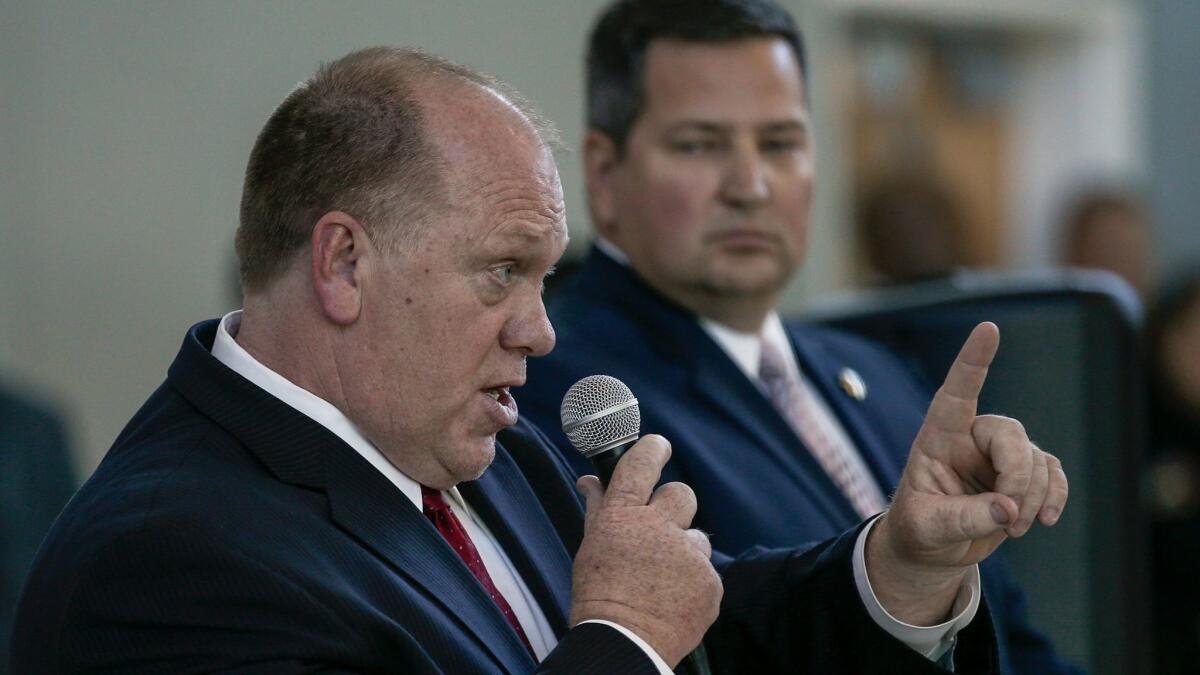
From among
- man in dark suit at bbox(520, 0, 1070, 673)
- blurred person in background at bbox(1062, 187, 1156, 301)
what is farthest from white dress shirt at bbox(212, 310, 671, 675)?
blurred person in background at bbox(1062, 187, 1156, 301)

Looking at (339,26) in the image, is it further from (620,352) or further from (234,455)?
(234,455)

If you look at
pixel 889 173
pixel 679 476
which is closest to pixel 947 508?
pixel 679 476

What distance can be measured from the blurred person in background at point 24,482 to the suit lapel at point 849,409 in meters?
1.69

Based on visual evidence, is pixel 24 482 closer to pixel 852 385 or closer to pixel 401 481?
pixel 852 385

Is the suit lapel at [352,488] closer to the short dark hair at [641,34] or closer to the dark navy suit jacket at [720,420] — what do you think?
the dark navy suit jacket at [720,420]

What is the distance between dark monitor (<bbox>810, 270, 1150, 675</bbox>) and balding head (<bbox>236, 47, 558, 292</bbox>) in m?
1.39

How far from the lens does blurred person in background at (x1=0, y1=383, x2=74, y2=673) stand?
333cm

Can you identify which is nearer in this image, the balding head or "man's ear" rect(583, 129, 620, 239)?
the balding head

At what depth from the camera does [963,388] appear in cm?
178

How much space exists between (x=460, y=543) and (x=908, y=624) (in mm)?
561

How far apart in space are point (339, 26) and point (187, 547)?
10.8ft

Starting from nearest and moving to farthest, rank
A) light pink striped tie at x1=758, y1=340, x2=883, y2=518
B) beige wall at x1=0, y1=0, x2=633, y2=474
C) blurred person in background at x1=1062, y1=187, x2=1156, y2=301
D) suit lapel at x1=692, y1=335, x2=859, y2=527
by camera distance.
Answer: suit lapel at x1=692, y1=335, x2=859, y2=527 → light pink striped tie at x1=758, y1=340, x2=883, y2=518 → beige wall at x1=0, y1=0, x2=633, y2=474 → blurred person in background at x1=1062, y1=187, x2=1156, y2=301

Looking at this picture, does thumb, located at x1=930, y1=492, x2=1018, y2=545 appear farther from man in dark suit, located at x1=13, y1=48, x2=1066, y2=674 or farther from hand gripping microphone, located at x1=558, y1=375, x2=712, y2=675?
hand gripping microphone, located at x1=558, y1=375, x2=712, y2=675

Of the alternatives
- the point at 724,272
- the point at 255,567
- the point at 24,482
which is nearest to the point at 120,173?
the point at 24,482
